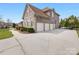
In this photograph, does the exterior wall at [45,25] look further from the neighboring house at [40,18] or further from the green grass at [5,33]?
the green grass at [5,33]

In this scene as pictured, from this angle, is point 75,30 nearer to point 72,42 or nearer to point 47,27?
point 72,42

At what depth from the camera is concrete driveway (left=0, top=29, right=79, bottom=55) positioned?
111 inches

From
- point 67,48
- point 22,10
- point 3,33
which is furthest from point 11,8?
point 67,48

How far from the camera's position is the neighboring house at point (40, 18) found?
2881mm

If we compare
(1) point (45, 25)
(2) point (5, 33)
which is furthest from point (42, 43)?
(2) point (5, 33)

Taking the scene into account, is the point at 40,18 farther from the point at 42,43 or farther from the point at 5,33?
the point at 5,33

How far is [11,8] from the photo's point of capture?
2830 mm

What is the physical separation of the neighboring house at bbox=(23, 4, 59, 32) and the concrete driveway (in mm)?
84

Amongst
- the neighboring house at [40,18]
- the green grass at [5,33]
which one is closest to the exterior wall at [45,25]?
the neighboring house at [40,18]

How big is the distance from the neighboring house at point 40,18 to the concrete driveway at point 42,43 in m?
0.08

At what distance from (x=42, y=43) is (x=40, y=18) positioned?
0.32 metres

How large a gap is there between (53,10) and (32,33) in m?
0.40

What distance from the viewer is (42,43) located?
2.87 meters

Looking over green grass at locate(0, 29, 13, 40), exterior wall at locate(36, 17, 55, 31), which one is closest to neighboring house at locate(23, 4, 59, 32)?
exterior wall at locate(36, 17, 55, 31)
